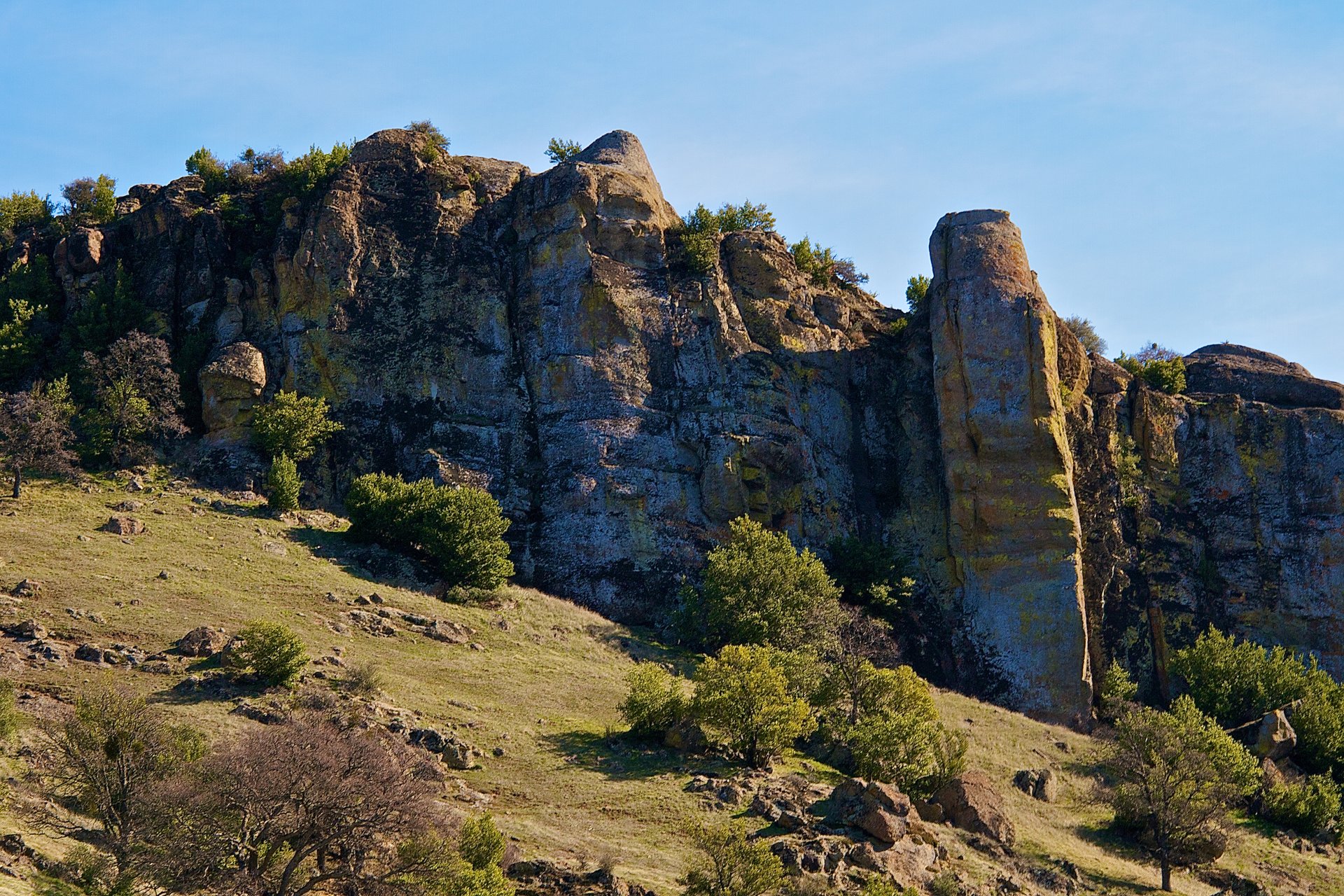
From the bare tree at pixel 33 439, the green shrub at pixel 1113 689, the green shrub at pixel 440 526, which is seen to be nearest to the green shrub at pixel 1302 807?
the green shrub at pixel 1113 689

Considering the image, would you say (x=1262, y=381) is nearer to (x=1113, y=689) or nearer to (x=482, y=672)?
(x=1113, y=689)

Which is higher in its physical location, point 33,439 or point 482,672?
point 33,439

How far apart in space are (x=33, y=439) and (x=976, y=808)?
3683 cm

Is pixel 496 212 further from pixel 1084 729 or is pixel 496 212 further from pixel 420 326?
pixel 1084 729

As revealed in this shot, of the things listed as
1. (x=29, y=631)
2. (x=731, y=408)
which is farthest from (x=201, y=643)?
(x=731, y=408)

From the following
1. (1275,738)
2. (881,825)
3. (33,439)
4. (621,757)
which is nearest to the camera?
(881,825)

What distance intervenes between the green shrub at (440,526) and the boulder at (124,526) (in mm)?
7864

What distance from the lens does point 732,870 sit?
2877cm

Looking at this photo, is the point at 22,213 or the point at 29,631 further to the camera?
the point at 22,213

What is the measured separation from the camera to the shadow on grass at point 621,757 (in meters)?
37.2

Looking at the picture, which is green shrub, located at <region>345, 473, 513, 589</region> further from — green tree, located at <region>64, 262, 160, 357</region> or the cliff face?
green tree, located at <region>64, 262, 160, 357</region>

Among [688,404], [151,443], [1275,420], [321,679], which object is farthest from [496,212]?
[1275,420]

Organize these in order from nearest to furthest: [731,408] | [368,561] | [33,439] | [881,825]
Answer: [881,825]
[368,561]
[33,439]
[731,408]

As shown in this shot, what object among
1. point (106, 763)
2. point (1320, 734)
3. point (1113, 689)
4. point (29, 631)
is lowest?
point (1320, 734)
